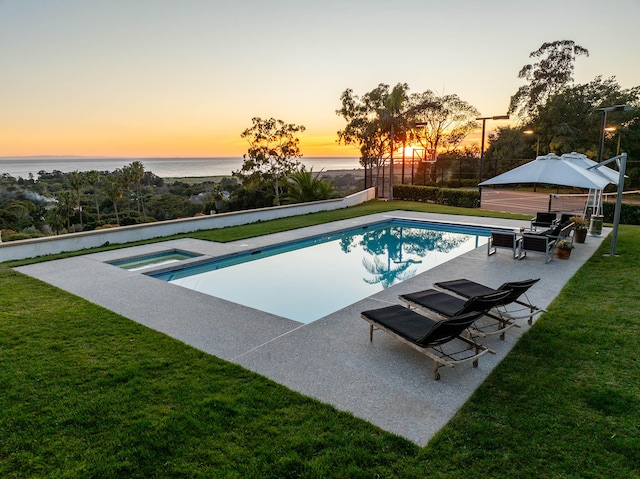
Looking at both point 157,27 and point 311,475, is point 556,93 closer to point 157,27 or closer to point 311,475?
point 157,27

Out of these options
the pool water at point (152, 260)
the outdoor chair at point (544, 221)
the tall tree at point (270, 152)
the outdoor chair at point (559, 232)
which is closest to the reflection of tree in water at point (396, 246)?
the outdoor chair at point (544, 221)

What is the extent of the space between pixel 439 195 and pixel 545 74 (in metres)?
20.1

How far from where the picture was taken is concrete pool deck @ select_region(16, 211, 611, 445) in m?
3.48

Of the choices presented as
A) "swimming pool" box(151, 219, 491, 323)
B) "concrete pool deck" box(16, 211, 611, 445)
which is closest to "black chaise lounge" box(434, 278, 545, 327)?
"concrete pool deck" box(16, 211, 611, 445)

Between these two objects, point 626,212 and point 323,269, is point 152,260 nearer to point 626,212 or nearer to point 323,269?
point 323,269

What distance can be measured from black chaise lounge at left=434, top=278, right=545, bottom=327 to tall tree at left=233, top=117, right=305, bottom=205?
19117 mm

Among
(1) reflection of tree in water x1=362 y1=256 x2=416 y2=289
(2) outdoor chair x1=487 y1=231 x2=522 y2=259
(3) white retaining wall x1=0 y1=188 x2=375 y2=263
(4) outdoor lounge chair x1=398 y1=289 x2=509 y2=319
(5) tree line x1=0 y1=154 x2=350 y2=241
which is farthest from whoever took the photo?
(5) tree line x1=0 y1=154 x2=350 y2=241

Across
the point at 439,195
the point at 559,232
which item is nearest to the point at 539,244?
the point at 559,232

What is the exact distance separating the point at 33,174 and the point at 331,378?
5131 centimetres

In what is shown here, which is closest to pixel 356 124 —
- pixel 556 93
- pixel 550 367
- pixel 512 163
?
pixel 512 163

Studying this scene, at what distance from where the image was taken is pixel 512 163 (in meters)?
27.2

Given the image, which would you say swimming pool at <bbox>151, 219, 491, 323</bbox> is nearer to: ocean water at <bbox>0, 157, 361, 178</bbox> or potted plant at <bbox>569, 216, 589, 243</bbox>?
potted plant at <bbox>569, 216, 589, 243</bbox>

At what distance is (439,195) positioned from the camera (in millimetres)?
19594

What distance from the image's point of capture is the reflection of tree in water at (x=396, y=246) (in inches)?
357
